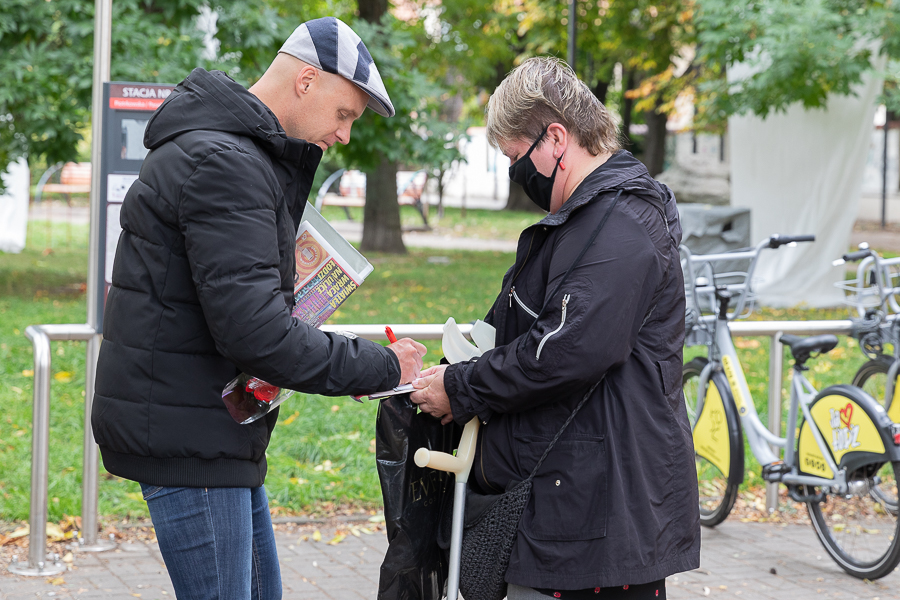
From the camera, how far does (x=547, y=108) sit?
2332 mm

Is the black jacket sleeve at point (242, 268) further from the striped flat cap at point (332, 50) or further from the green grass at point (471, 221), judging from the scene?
the green grass at point (471, 221)

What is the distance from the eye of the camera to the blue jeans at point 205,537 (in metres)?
2.12

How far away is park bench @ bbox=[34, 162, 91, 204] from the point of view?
65.7 ft

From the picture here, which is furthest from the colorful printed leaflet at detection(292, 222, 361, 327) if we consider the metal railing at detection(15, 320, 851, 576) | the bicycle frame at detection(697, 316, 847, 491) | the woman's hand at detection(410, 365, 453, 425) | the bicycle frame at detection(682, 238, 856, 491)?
the bicycle frame at detection(697, 316, 847, 491)

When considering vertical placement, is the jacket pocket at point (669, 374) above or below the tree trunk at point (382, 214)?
below

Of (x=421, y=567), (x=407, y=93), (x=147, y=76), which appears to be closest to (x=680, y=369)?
(x=421, y=567)

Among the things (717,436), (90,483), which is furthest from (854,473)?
(90,483)

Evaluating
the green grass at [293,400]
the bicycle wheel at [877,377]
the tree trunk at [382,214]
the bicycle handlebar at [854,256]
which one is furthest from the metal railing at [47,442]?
the tree trunk at [382,214]

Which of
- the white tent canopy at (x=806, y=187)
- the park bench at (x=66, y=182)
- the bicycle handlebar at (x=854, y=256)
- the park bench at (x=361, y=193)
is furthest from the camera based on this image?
the park bench at (x=361, y=193)

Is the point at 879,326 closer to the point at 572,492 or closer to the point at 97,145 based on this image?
the point at 572,492

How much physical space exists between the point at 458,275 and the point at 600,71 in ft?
36.0

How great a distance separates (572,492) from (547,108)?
890mm

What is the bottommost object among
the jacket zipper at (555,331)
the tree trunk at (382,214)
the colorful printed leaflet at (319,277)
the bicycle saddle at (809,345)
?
the bicycle saddle at (809,345)

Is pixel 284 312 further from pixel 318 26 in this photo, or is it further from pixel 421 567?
pixel 421 567
